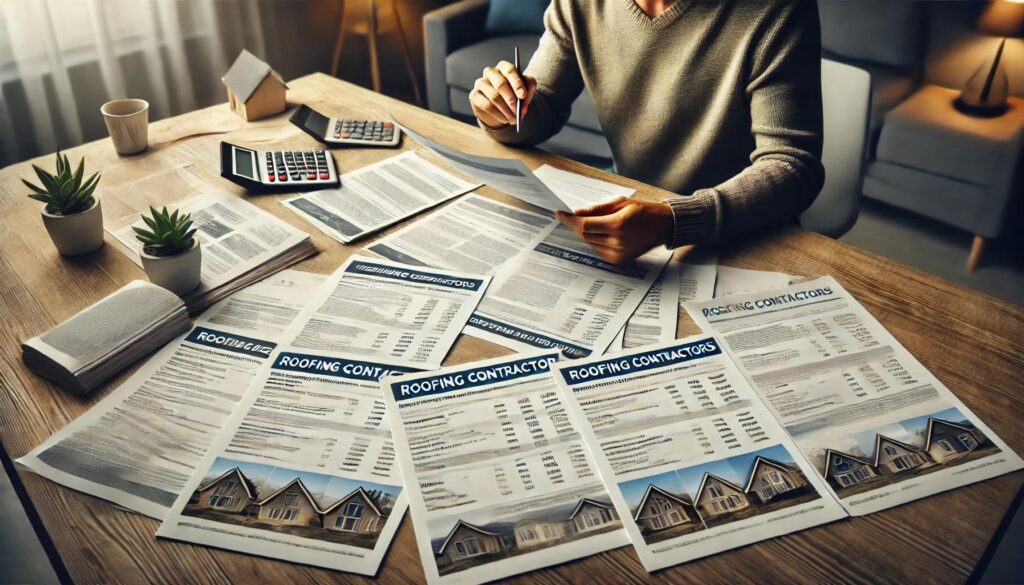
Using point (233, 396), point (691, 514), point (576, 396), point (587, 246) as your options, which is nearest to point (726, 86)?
point (587, 246)

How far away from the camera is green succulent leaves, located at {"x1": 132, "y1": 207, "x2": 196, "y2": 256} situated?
0.90 metres

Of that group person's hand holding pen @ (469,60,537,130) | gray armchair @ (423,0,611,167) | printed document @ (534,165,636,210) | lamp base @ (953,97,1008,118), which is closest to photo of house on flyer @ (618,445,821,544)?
printed document @ (534,165,636,210)

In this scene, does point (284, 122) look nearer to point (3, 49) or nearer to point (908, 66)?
point (3, 49)

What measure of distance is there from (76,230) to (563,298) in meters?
0.70

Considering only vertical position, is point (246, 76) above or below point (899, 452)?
above

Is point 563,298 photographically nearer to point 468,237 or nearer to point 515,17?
point 468,237

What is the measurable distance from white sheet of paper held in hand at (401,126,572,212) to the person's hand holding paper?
4 cm

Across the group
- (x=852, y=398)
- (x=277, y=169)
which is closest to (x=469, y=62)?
(x=277, y=169)

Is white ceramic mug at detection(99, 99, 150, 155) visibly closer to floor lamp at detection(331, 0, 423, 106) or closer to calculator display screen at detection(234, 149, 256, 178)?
calculator display screen at detection(234, 149, 256, 178)

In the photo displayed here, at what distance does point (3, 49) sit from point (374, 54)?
141 cm

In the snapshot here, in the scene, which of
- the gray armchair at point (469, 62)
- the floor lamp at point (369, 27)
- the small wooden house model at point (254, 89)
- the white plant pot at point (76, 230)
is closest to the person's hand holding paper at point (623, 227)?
the white plant pot at point (76, 230)

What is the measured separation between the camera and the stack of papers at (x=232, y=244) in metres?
0.97

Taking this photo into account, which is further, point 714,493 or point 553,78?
point 553,78

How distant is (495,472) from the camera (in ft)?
2.29
